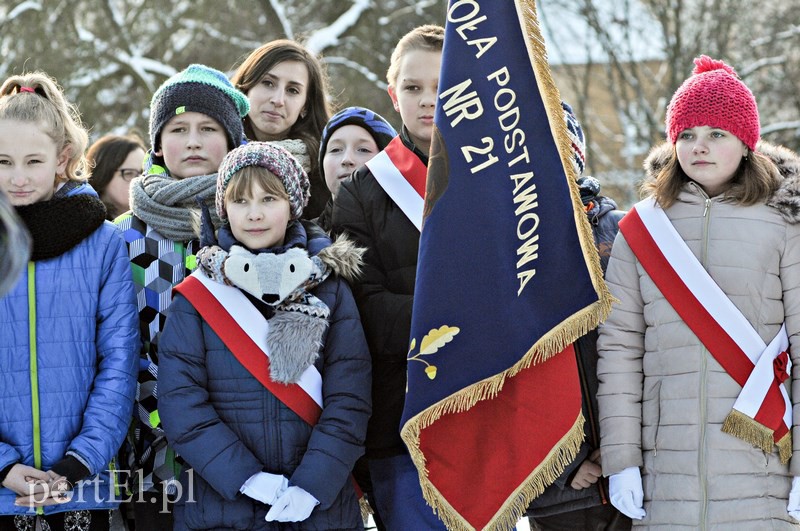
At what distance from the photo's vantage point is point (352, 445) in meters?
3.22

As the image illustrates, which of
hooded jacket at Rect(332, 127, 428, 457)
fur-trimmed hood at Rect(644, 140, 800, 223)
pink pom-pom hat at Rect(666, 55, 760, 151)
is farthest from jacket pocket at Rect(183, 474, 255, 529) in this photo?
pink pom-pom hat at Rect(666, 55, 760, 151)

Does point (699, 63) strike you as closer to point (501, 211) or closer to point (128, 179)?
point (501, 211)

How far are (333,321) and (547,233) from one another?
753mm

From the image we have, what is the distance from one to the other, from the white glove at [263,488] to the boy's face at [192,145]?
1240 millimetres

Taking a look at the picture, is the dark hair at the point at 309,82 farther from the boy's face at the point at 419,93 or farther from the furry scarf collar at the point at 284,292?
the furry scarf collar at the point at 284,292

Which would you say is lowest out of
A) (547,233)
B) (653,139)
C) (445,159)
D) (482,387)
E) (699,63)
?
(653,139)

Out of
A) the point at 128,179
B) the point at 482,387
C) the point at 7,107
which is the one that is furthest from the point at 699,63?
the point at 128,179

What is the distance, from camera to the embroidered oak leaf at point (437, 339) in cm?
313

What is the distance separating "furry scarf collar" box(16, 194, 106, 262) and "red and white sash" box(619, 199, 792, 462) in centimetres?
187

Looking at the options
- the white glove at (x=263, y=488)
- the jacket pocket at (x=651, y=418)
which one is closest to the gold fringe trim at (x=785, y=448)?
the jacket pocket at (x=651, y=418)

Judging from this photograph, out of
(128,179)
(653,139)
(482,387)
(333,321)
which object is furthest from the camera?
(653,139)

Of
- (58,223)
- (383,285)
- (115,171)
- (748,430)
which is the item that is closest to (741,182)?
(748,430)

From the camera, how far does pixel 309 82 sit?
474cm

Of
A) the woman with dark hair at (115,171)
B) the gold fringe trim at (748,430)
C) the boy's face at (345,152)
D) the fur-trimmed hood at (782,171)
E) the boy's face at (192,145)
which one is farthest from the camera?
the woman with dark hair at (115,171)
